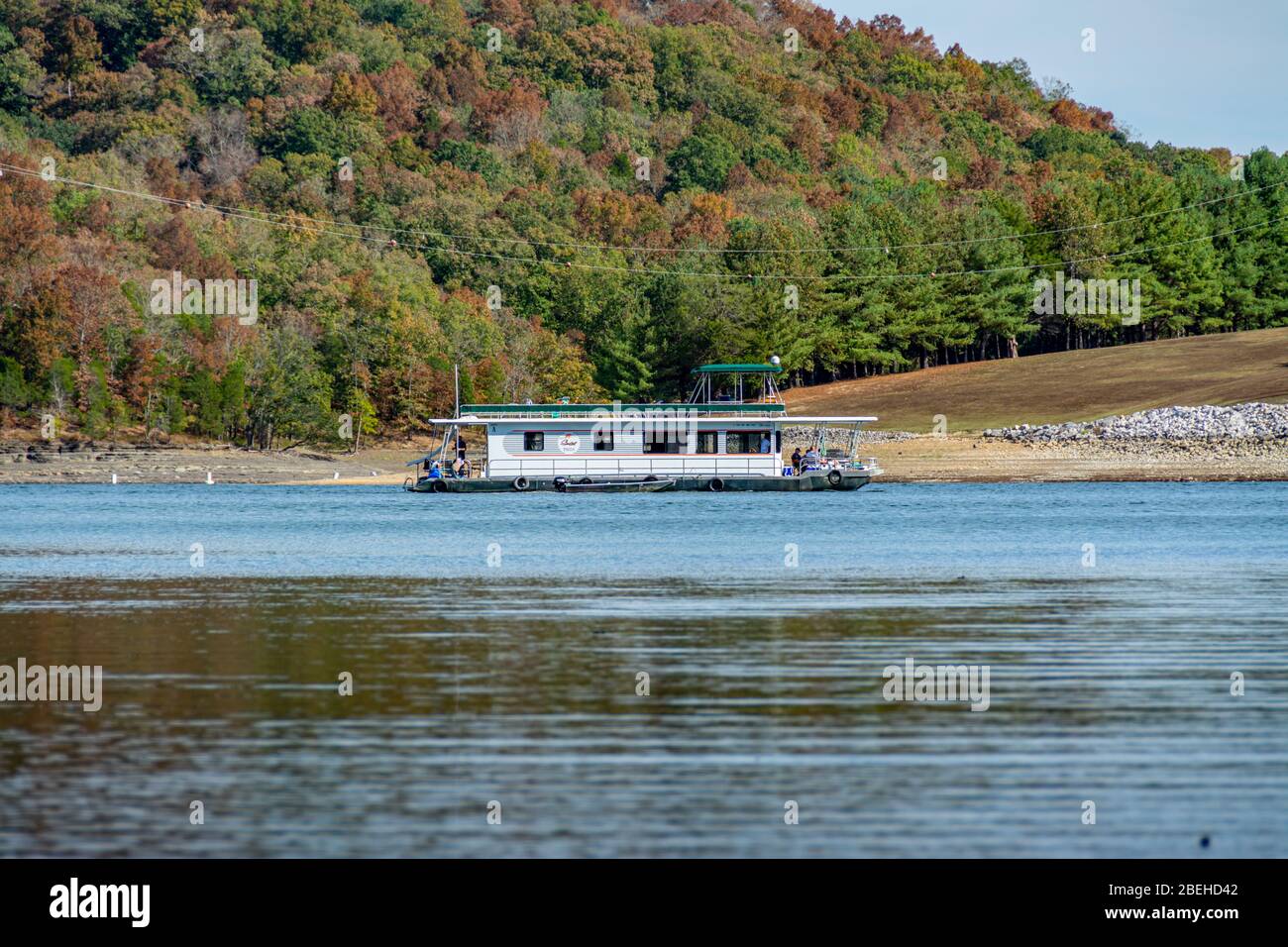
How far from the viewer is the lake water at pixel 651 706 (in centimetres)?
1376

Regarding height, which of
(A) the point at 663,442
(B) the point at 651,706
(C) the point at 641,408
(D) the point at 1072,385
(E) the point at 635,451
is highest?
(D) the point at 1072,385

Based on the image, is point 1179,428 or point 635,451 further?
point 1179,428

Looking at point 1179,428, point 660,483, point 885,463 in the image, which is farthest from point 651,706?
point 1179,428

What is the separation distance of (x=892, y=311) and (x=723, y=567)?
100267 millimetres

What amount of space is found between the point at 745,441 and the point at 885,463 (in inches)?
774

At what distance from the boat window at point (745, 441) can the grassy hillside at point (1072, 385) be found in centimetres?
3003

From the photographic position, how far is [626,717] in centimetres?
1862

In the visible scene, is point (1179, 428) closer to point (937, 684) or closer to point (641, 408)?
point (641, 408)

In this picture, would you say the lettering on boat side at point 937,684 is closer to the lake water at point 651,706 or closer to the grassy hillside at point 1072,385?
the lake water at point 651,706

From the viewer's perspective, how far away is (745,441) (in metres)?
80.9

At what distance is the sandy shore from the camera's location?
89.1 metres

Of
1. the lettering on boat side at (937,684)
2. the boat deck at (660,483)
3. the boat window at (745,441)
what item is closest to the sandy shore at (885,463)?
the boat deck at (660,483)
